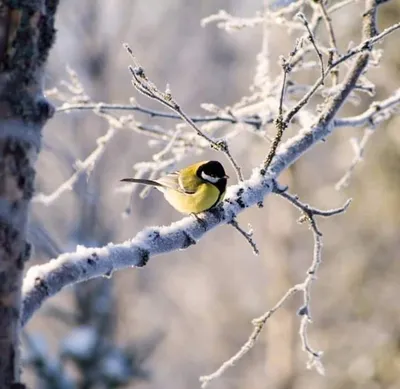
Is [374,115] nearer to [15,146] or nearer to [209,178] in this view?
[209,178]

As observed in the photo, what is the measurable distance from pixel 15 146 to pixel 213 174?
81.5 inches

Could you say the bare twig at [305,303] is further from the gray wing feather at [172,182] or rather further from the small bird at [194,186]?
the gray wing feather at [172,182]

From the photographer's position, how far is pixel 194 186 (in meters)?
3.33

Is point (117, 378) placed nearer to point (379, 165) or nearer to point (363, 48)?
point (379, 165)

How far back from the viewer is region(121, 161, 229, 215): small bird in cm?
305

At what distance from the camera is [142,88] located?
2170 millimetres

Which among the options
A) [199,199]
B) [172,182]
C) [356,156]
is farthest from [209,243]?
[199,199]

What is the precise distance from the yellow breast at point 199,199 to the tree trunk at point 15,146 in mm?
1506

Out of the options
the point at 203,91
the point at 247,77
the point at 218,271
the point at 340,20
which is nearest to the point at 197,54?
the point at 203,91

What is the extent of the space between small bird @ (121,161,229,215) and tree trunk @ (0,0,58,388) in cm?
152

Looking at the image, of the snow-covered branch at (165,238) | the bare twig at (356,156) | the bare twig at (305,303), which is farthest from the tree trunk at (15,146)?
the bare twig at (356,156)

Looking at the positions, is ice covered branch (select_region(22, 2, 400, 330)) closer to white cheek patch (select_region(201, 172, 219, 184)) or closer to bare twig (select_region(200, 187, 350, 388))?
bare twig (select_region(200, 187, 350, 388))

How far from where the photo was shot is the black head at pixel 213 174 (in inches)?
129

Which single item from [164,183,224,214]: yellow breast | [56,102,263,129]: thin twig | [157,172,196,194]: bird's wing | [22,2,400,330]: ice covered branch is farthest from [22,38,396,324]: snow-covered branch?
[157,172,196,194]: bird's wing
